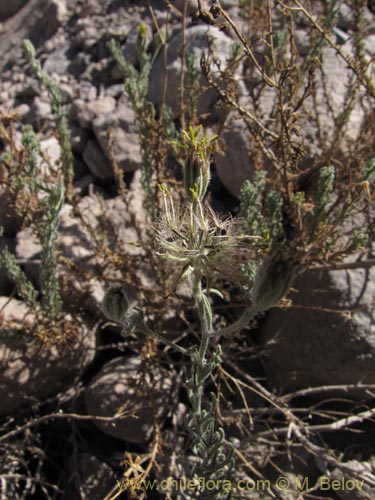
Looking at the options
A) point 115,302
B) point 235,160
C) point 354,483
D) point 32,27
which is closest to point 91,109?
point 235,160

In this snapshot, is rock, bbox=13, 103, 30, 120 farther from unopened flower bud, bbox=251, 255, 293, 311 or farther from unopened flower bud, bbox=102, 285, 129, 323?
unopened flower bud, bbox=251, 255, 293, 311

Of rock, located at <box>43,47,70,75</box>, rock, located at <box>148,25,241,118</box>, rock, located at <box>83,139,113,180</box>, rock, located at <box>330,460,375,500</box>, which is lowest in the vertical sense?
rock, located at <box>330,460,375,500</box>

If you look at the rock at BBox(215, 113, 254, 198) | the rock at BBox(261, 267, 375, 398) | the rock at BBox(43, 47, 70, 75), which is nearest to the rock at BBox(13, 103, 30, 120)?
the rock at BBox(43, 47, 70, 75)

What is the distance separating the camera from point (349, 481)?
255 cm

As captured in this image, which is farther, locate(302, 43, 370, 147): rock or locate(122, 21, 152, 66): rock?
locate(122, 21, 152, 66): rock

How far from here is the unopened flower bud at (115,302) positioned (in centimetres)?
190

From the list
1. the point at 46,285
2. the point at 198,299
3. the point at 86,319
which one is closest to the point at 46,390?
the point at 86,319

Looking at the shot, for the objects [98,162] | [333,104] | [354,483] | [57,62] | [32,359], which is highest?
[333,104]

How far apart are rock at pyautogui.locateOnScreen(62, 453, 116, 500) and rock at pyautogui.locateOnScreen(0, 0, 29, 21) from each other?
460 centimetres

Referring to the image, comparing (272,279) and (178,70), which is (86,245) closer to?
(178,70)

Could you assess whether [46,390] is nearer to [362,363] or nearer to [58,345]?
[58,345]

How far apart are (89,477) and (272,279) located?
187cm

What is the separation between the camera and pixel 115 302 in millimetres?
1915

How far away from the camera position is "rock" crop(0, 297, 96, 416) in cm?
279
